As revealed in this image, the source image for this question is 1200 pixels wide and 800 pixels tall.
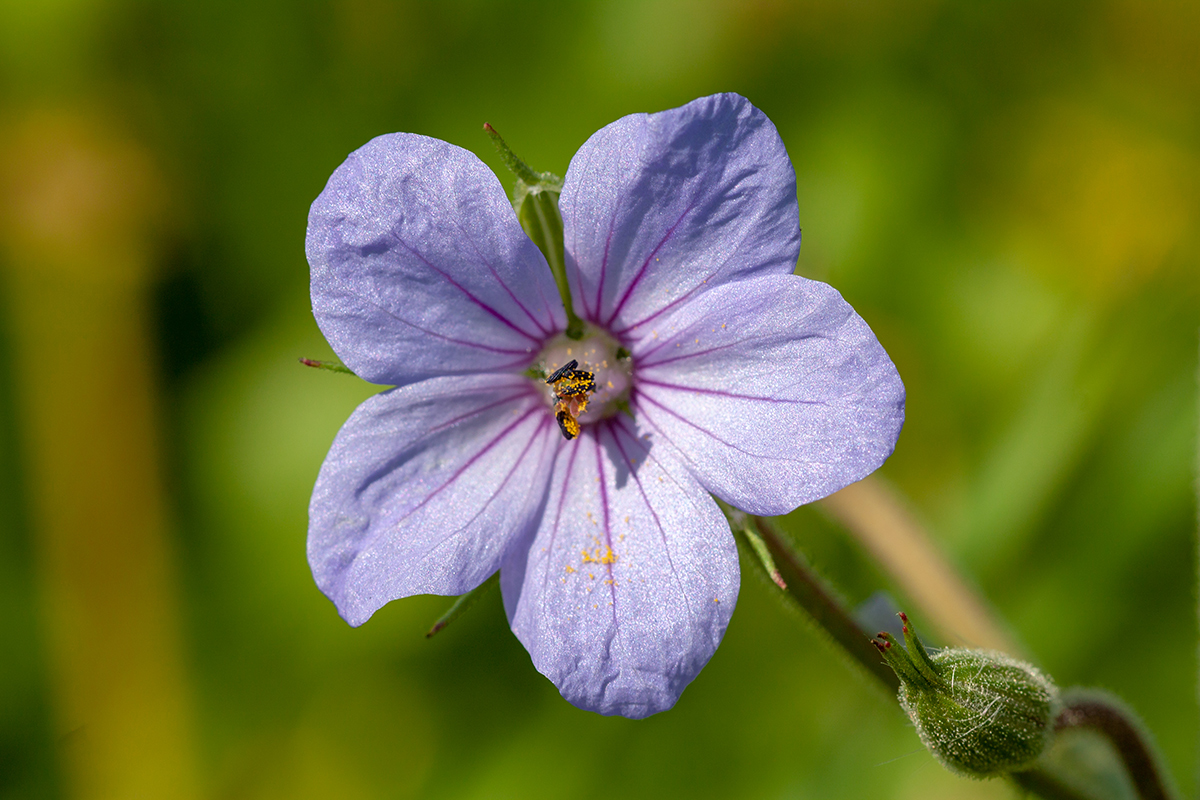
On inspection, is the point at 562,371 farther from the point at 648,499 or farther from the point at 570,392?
the point at 648,499

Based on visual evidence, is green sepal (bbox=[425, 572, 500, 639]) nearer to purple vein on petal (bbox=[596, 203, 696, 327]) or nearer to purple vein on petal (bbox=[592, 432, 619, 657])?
purple vein on petal (bbox=[592, 432, 619, 657])

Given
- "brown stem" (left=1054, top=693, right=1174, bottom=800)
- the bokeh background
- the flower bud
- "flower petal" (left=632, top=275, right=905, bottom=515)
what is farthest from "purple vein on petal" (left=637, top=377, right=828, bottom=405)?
the bokeh background

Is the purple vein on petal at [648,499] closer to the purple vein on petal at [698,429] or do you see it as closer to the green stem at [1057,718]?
the purple vein on petal at [698,429]

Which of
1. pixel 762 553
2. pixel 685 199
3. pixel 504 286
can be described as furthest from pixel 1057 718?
pixel 504 286

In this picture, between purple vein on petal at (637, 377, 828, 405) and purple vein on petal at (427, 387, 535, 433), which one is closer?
purple vein on petal at (637, 377, 828, 405)

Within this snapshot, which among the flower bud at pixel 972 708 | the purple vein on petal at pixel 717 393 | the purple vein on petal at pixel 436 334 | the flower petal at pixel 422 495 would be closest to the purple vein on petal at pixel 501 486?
the flower petal at pixel 422 495

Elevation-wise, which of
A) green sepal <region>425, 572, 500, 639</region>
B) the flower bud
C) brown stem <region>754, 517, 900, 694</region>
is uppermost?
green sepal <region>425, 572, 500, 639</region>
